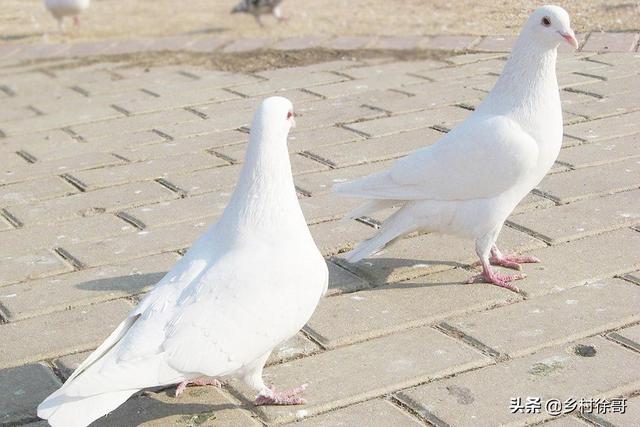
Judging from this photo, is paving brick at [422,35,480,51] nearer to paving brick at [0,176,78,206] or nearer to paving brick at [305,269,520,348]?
paving brick at [0,176,78,206]

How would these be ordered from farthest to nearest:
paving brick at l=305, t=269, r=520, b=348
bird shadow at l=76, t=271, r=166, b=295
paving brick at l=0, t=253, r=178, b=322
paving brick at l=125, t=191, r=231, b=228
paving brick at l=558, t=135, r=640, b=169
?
1. paving brick at l=558, t=135, r=640, b=169
2. paving brick at l=125, t=191, r=231, b=228
3. bird shadow at l=76, t=271, r=166, b=295
4. paving brick at l=0, t=253, r=178, b=322
5. paving brick at l=305, t=269, r=520, b=348

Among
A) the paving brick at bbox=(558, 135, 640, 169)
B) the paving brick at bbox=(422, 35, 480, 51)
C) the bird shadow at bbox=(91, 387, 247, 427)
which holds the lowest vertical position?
the bird shadow at bbox=(91, 387, 247, 427)

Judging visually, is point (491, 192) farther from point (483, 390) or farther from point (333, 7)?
point (333, 7)

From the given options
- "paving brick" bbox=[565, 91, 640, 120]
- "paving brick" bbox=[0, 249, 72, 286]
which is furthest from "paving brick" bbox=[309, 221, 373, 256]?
"paving brick" bbox=[565, 91, 640, 120]

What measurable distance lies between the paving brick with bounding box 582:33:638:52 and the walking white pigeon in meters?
3.60

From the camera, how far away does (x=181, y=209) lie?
4652 millimetres

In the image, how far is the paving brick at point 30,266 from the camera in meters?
3.96

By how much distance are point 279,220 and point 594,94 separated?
12.8 ft

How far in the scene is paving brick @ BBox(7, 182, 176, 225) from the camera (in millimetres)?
4645

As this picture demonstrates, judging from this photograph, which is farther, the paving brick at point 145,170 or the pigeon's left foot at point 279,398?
the paving brick at point 145,170

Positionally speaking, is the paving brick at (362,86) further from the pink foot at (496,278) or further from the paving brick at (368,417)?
the paving brick at (368,417)

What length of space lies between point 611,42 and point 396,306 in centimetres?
450

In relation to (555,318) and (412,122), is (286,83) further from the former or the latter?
(555,318)

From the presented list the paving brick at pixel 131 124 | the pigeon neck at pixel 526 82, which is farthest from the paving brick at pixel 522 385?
the paving brick at pixel 131 124
